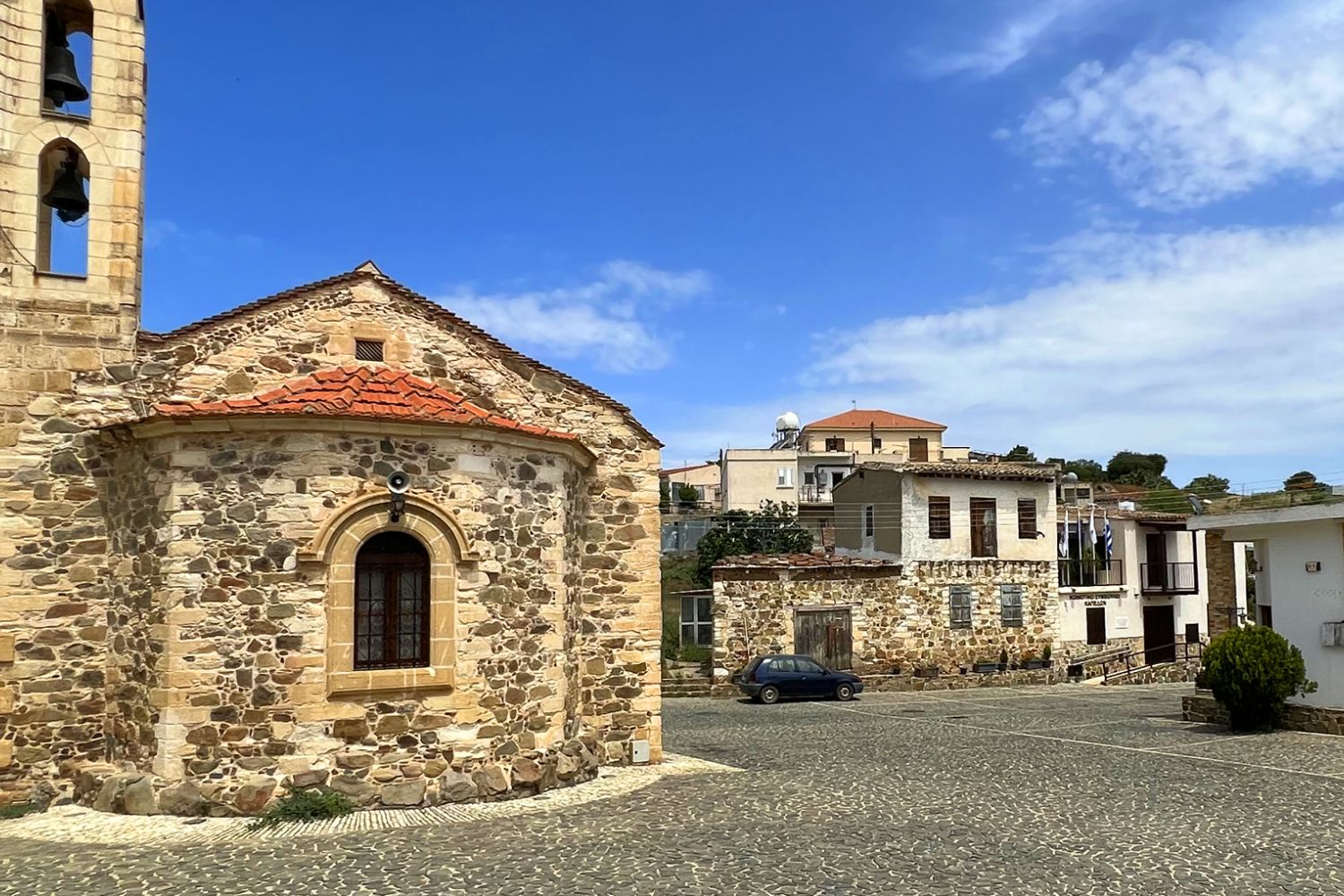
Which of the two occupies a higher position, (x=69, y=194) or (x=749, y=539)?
(x=69, y=194)

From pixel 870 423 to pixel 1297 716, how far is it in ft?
151

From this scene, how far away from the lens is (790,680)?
2412 centimetres

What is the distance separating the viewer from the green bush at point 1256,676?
16.4 m

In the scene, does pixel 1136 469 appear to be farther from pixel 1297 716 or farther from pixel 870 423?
pixel 1297 716

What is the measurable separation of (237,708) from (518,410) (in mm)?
4932

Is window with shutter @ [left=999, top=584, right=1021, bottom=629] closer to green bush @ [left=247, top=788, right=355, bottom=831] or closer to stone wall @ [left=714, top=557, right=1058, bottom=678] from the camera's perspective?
stone wall @ [left=714, top=557, right=1058, bottom=678]

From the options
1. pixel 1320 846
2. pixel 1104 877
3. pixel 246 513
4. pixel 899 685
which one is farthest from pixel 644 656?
pixel 899 685

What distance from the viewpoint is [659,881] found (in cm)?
772

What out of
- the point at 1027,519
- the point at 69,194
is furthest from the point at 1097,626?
the point at 69,194

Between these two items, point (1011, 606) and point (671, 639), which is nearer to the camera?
point (671, 639)

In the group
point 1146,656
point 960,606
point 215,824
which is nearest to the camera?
point 215,824

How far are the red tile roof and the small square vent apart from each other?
0.24 metres

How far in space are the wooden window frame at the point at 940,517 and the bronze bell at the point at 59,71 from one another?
76.3 ft

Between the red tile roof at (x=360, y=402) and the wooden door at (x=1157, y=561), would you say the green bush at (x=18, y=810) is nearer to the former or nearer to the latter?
the red tile roof at (x=360, y=402)
